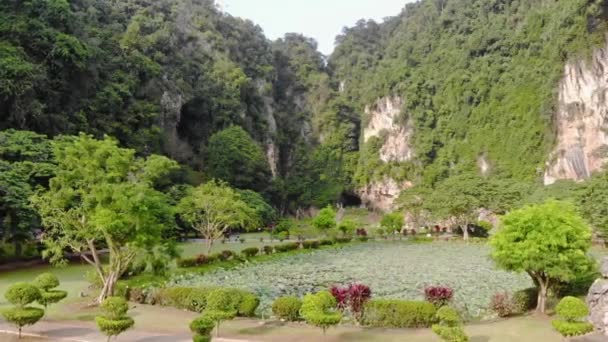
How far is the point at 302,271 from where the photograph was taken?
1066 inches

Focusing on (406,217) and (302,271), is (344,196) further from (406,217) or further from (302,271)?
(302,271)

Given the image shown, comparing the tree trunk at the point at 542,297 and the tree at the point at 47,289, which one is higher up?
the tree at the point at 47,289

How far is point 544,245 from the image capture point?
50.0 feet

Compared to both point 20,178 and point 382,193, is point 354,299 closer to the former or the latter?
point 20,178

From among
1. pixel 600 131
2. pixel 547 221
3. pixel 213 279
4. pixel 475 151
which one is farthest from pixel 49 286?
pixel 475 151

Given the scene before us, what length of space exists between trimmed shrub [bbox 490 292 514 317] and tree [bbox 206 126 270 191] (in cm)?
4891

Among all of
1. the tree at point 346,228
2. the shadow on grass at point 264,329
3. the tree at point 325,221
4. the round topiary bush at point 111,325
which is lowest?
the shadow on grass at point 264,329

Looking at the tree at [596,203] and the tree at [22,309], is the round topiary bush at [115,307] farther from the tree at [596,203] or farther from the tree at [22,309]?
the tree at [596,203]

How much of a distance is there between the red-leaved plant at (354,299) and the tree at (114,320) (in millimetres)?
5675

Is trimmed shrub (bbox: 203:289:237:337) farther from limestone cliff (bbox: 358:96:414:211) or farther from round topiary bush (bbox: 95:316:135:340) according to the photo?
limestone cliff (bbox: 358:96:414:211)

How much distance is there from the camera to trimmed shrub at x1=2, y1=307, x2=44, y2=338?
12.2 m

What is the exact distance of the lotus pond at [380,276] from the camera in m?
20.0

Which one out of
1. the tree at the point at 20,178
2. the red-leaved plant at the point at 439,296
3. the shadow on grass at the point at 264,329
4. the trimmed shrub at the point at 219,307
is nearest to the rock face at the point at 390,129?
the tree at the point at 20,178

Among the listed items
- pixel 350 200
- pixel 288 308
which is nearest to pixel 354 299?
pixel 288 308
